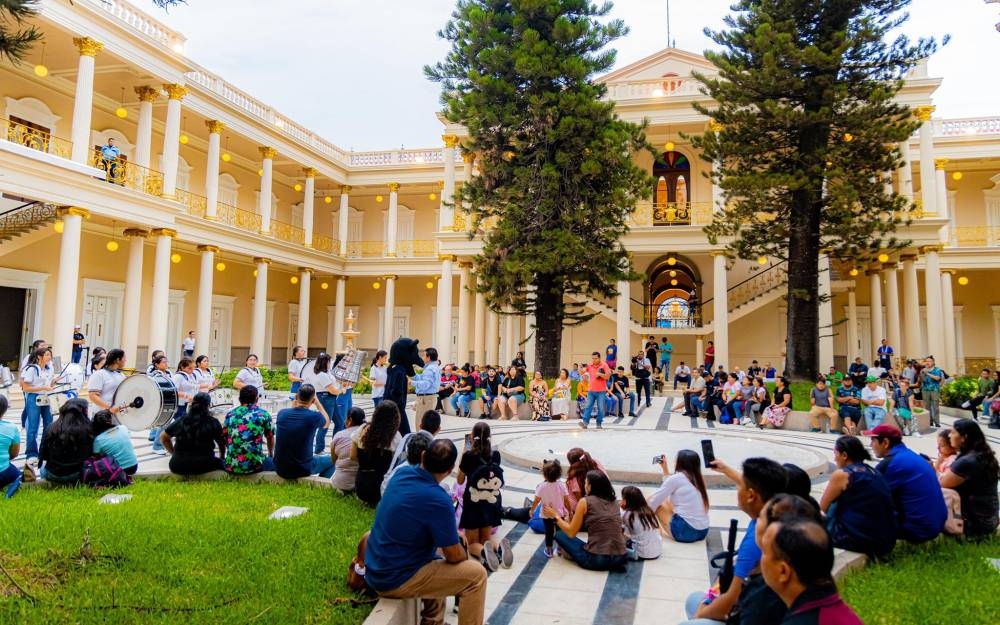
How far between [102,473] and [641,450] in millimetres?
6816

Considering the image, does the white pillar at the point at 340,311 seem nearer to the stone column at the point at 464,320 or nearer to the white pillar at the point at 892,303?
the stone column at the point at 464,320

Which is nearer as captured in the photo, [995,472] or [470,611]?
[470,611]

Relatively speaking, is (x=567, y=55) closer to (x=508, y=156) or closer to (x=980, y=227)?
(x=508, y=156)

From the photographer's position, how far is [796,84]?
50.1ft

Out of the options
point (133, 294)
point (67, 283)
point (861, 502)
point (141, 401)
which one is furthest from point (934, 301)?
point (67, 283)

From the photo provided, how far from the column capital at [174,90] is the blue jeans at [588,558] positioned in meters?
18.5

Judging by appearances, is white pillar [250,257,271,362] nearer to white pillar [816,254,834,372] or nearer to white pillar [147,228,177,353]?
white pillar [147,228,177,353]

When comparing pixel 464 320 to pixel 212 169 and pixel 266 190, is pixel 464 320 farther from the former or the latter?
pixel 212 169

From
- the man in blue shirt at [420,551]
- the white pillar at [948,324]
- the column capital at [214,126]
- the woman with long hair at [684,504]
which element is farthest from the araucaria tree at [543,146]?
the white pillar at [948,324]

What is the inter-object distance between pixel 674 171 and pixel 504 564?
22.7 metres

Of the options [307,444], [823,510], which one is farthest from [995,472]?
[307,444]

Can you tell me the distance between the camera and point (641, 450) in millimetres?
8633

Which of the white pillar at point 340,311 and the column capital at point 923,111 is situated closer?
the column capital at point 923,111

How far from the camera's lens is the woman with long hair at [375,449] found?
493 cm
